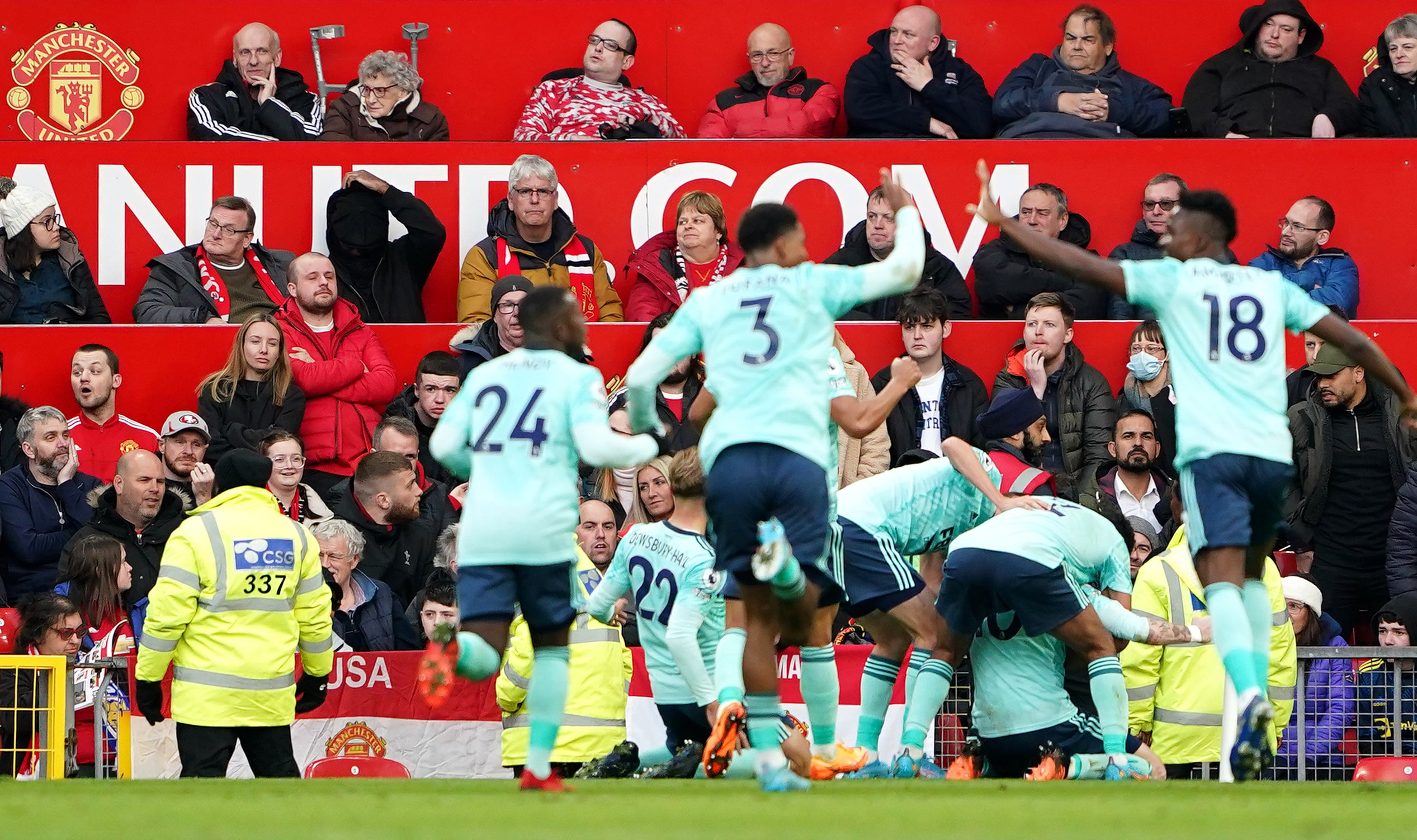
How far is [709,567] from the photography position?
910 cm

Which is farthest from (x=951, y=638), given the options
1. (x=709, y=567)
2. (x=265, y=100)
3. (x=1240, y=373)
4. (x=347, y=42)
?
(x=347, y=42)

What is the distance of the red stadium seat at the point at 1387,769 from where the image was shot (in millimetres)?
9453

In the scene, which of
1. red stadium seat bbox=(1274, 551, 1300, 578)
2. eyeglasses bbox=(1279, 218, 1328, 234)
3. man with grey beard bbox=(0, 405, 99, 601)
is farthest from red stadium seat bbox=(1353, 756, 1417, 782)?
man with grey beard bbox=(0, 405, 99, 601)

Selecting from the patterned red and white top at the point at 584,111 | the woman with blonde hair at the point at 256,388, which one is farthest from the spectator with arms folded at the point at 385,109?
the woman with blonde hair at the point at 256,388

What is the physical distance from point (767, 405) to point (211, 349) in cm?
685

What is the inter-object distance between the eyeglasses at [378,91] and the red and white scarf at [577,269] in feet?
5.83

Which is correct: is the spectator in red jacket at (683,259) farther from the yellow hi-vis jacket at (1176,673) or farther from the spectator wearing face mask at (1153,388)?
the yellow hi-vis jacket at (1176,673)

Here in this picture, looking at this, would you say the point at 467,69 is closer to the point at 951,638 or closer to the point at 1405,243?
the point at 1405,243

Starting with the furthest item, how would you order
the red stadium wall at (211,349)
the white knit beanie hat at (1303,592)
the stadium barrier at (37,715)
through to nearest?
the red stadium wall at (211,349)
the white knit beanie hat at (1303,592)
the stadium barrier at (37,715)

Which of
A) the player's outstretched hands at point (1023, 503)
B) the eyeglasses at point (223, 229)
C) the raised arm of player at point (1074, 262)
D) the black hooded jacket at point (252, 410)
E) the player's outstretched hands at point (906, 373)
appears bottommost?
the player's outstretched hands at point (1023, 503)

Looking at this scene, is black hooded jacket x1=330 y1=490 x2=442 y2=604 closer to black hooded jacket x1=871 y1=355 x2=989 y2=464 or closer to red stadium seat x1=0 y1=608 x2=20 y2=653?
red stadium seat x1=0 y1=608 x2=20 y2=653

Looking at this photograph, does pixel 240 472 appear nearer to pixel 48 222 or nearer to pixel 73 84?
pixel 48 222

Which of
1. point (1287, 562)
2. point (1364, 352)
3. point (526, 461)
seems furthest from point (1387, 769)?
point (526, 461)

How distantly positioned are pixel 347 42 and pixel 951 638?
30.2 ft
